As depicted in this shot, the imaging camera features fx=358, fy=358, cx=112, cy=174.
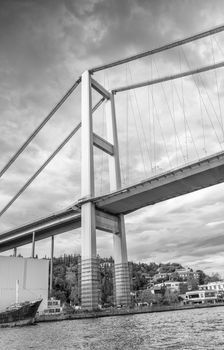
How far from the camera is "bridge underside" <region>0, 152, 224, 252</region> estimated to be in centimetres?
3744

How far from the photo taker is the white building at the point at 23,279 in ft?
152

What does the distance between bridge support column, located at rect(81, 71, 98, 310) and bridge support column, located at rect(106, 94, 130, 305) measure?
Result: 4.48m

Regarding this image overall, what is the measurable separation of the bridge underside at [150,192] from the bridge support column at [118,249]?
1463 mm

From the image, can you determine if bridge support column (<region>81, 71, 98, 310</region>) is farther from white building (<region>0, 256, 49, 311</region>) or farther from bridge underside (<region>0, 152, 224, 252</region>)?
white building (<region>0, 256, 49, 311</region>)

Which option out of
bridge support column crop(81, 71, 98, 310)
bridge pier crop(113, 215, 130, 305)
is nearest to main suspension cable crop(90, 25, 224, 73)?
bridge support column crop(81, 71, 98, 310)

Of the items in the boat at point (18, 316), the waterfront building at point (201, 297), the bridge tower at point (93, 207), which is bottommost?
the boat at point (18, 316)

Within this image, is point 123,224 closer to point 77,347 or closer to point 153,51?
point 153,51

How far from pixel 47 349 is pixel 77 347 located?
1.15m

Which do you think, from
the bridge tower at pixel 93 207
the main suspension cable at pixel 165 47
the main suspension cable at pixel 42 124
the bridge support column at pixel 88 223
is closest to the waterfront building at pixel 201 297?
the bridge tower at pixel 93 207

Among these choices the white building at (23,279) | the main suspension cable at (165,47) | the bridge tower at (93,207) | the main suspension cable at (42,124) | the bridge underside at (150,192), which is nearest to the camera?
the main suspension cable at (165,47)

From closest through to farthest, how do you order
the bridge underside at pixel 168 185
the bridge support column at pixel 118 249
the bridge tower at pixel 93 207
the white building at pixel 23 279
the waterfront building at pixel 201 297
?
the bridge underside at pixel 168 185
the bridge tower at pixel 93 207
the bridge support column at pixel 118 249
the white building at pixel 23 279
the waterfront building at pixel 201 297

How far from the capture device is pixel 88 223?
41.8m

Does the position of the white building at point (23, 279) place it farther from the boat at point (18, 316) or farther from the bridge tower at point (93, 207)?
the boat at point (18, 316)

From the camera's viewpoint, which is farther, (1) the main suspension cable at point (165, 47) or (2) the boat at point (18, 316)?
(1) the main suspension cable at point (165, 47)
